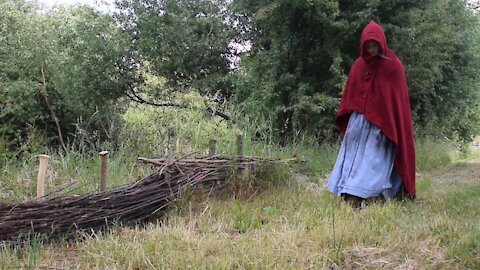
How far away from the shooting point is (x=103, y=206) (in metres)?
3.97

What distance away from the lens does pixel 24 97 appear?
991 cm

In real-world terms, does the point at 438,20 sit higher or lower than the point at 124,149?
higher

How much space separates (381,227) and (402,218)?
0.49 meters

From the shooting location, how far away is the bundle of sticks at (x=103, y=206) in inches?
140

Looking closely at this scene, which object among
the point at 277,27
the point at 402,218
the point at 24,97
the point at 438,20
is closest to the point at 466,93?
the point at 438,20

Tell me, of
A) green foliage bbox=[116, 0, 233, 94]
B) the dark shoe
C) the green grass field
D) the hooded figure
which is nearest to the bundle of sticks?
the green grass field

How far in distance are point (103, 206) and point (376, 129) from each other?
108 inches

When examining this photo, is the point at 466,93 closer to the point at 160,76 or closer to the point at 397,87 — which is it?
the point at 160,76

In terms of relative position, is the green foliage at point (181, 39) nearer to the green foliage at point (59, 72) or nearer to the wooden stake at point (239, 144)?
the green foliage at point (59, 72)

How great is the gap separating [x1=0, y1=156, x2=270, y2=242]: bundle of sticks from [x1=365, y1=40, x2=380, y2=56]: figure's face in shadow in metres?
1.96

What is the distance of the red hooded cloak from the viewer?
4.98 metres

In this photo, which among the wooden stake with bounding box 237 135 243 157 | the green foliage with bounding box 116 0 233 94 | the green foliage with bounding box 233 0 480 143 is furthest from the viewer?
the green foliage with bounding box 116 0 233 94

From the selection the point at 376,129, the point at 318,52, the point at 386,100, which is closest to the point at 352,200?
the point at 376,129

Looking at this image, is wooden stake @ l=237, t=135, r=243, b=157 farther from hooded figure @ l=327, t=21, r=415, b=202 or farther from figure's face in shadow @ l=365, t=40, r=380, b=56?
figure's face in shadow @ l=365, t=40, r=380, b=56
